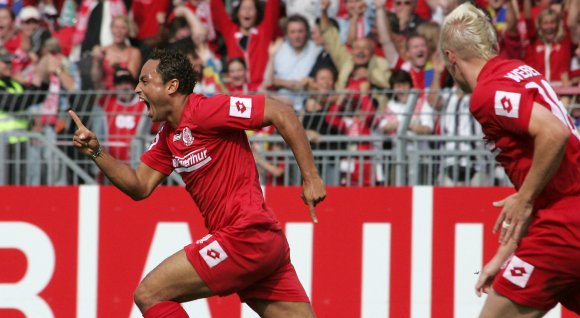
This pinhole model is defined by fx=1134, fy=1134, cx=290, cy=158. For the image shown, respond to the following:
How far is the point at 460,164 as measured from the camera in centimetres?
891

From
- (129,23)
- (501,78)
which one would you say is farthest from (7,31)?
(501,78)

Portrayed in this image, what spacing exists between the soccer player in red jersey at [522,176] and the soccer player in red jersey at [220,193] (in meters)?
1.07

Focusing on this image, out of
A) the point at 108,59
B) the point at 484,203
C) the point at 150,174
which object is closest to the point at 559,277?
the point at 150,174

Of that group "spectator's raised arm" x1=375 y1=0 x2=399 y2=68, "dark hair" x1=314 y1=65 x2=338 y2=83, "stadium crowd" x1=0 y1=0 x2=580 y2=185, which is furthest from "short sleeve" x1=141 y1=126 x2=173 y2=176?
"spectator's raised arm" x1=375 y1=0 x2=399 y2=68

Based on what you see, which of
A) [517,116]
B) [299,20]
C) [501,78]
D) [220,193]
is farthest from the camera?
[299,20]

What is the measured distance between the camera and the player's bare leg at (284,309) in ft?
20.4

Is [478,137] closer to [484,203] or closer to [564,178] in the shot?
[484,203]

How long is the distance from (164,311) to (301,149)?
111cm

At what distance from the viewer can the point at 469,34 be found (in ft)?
17.1

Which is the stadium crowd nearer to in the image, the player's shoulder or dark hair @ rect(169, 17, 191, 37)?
dark hair @ rect(169, 17, 191, 37)

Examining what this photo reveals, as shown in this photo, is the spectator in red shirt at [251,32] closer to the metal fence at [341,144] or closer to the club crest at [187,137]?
the metal fence at [341,144]

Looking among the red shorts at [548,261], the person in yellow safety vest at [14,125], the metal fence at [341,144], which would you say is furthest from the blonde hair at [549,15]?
the red shorts at [548,261]

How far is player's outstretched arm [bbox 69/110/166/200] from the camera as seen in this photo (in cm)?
619

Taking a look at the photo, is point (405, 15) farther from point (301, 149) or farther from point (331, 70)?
point (301, 149)
